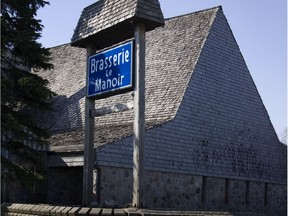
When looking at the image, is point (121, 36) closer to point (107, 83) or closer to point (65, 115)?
point (107, 83)

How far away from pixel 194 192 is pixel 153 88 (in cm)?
439

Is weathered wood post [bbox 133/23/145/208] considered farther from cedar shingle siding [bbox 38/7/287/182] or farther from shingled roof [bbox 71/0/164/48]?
cedar shingle siding [bbox 38/7/287/182]

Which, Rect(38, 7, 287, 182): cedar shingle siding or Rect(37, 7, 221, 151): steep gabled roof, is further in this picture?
Rect(37, 7, 221, 151): steep gabled roof

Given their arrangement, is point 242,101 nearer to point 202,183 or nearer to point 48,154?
point 202,183

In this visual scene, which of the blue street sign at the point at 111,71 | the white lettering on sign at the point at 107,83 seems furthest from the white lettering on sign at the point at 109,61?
the white lettering on sign at the point at 107,83

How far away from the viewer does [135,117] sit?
8.09 m

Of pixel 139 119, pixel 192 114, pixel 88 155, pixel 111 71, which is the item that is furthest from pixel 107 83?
pixel 192 114

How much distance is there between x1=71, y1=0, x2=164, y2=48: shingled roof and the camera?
8250 millimetres

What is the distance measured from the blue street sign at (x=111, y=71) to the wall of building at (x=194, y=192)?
6.08 meters

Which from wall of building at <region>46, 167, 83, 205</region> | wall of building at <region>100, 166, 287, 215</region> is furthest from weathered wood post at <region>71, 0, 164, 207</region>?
wall of building at <region>46, 167, 83, 205</region>

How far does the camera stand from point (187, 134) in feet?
59.7

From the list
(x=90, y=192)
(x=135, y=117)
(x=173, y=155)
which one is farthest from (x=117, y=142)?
(x=135, y=117)

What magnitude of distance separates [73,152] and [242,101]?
28.1 feet

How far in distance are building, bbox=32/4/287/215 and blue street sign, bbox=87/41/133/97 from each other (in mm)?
6090
